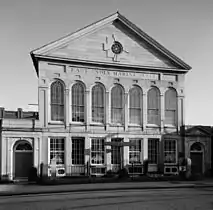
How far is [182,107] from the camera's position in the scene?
111 feet

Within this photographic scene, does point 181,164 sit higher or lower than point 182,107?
lower

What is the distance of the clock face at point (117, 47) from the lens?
31.9 m

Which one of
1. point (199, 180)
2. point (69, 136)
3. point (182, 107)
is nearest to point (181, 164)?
point (199, 180)

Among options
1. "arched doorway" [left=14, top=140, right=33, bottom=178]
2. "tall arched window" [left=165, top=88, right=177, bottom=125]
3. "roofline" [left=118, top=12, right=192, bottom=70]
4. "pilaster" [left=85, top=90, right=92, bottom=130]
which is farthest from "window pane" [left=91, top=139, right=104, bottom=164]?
"roofline" [left=118, top=12, right=192, bottom=70]

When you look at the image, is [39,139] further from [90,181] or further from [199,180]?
[199,180]

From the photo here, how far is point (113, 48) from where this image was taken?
31.9m

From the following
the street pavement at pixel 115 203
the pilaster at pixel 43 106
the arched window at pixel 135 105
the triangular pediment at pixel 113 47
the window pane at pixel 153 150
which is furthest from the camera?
the window pane at pixel 153 150

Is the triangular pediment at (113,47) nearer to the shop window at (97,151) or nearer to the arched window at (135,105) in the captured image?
the arched window at (135,105)

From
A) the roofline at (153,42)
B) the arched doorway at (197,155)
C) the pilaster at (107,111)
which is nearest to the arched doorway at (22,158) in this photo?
the pilaster at (107,111)

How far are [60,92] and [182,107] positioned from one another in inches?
423

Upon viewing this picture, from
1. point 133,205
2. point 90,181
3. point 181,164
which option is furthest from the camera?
point 181,164

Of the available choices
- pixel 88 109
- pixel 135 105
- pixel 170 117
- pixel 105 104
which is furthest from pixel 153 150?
pixel 88 109

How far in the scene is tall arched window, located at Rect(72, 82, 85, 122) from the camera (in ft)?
99.8

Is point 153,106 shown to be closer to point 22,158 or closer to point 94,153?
point 94,153
